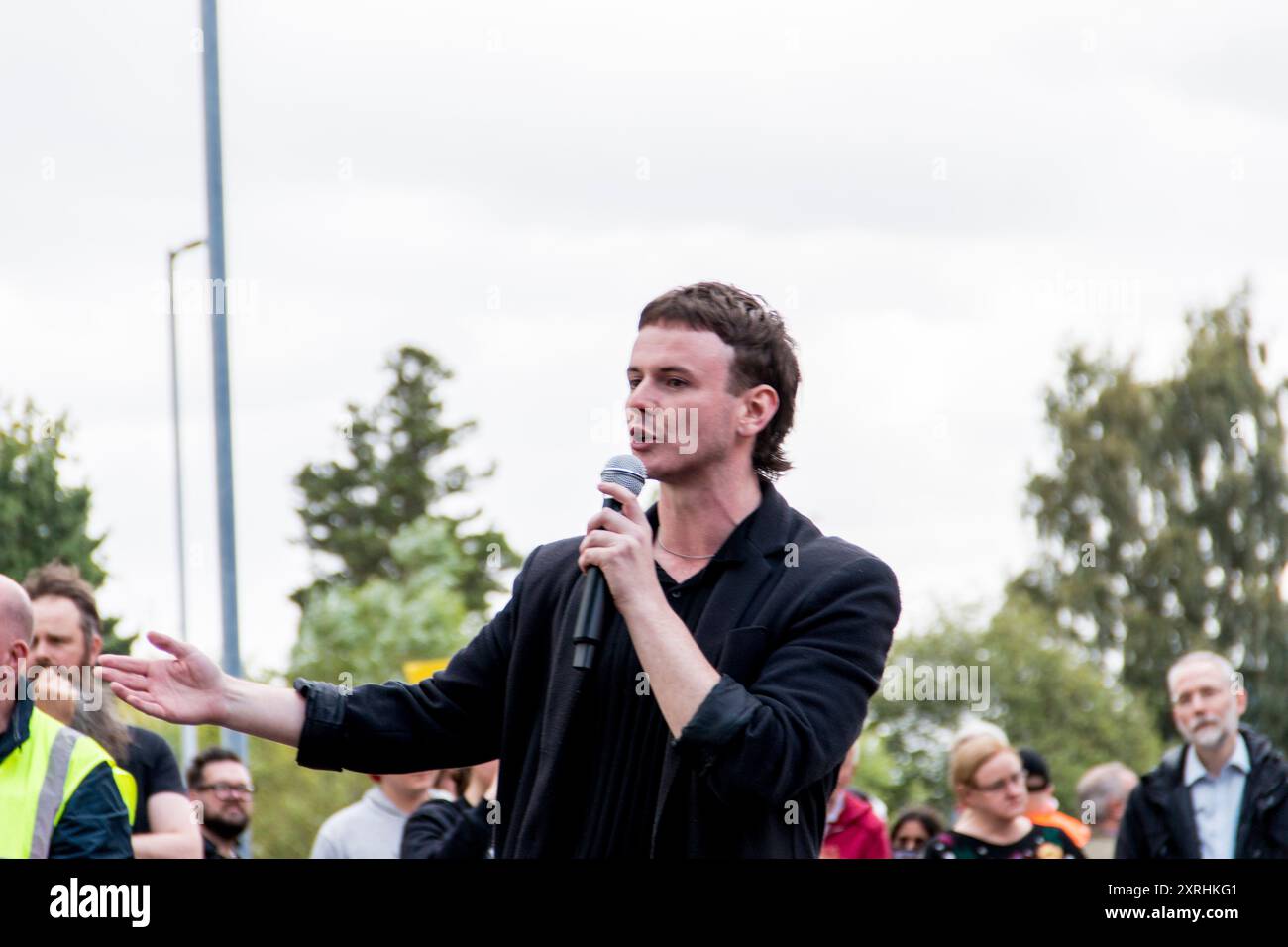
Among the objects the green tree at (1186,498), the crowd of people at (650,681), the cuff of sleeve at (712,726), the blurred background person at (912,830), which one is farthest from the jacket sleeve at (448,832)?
the green tree at (1186,498)

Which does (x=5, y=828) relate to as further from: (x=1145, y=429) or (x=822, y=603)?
(x=1145, y=429)

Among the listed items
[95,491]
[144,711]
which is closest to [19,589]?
[144,711]

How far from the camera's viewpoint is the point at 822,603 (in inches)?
131

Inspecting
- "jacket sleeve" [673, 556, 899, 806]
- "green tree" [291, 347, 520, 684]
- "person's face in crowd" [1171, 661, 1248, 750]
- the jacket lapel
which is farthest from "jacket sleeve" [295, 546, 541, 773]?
"green tree" [291, 347, 520, 684]

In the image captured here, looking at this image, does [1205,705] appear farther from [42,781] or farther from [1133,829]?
[42,781]

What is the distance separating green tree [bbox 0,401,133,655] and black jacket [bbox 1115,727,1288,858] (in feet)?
53.3

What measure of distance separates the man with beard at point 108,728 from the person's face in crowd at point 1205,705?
12.1 feet

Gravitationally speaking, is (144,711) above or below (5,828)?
above

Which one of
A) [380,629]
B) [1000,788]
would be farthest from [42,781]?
[380,629]

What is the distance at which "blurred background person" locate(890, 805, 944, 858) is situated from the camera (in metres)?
10.2

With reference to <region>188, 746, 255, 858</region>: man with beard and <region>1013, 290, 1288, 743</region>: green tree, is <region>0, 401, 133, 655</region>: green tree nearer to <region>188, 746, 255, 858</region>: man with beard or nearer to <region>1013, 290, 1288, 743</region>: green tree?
<region>188, 746, 255, 858</region>: man with beard
